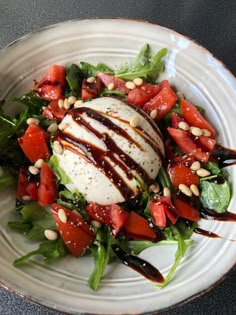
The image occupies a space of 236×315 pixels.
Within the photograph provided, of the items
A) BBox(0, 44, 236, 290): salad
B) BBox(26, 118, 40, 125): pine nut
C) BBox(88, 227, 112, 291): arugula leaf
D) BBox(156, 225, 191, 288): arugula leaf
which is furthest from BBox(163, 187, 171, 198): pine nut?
BBox(26, 118, 40, 125): pine nut

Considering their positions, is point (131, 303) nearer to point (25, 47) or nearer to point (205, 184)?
point (205, 184)

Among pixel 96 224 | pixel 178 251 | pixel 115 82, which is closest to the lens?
pixel 178 251

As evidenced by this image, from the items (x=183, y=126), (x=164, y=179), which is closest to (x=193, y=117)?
(x=183, y=126)

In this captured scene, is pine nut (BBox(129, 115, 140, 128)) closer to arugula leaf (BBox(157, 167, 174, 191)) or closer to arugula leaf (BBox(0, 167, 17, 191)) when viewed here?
arugula leaf (BBox(157, 167, 174, 191))

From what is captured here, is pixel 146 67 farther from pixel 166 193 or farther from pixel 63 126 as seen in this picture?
pixel 166 193

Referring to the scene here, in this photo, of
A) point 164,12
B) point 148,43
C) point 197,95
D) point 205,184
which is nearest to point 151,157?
point 205,184

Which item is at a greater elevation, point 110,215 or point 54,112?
point 54,112
